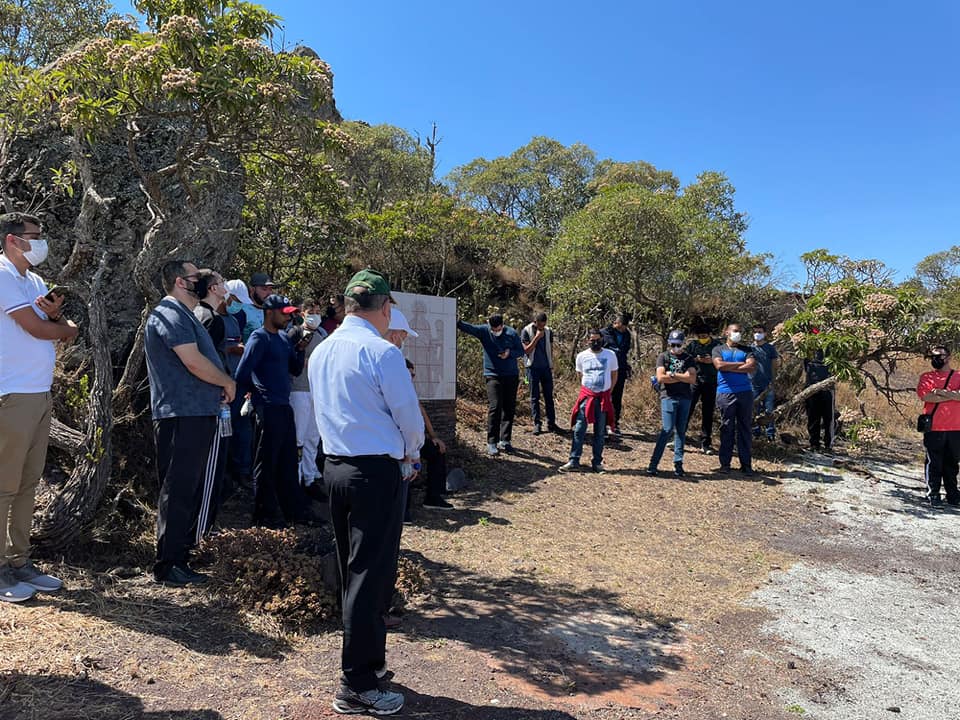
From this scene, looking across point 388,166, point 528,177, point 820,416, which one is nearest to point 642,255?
point 820,416

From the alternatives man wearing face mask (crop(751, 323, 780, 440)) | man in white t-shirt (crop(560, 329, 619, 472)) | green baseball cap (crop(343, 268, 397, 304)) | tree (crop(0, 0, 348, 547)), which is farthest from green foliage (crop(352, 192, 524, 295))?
green baseball cap (crop(343, 268, 397, 304))

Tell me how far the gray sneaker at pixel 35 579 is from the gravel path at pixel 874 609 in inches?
156

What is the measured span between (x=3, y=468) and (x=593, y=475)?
20.8ft

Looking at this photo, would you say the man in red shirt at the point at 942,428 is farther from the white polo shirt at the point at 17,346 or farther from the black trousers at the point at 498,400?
the white polo shirt at the point at 17,346

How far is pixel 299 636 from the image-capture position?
360 cm

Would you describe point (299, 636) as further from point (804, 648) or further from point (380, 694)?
point (804, 648)

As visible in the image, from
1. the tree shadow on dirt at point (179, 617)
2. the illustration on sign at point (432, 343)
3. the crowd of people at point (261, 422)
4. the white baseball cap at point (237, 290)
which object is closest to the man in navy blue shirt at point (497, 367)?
the illustration on sign at point (432, 343)

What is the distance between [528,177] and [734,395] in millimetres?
24849

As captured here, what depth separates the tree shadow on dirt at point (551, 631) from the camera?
3.47m

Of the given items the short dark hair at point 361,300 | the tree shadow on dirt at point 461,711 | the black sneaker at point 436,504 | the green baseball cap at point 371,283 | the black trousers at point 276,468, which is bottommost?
the tree shadow on dirt at point 461,711

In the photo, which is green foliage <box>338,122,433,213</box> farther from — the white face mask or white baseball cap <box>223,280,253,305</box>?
the white face mask

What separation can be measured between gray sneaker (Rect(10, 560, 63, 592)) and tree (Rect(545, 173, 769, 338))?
387 inches

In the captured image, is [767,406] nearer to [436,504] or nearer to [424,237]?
[436,504]

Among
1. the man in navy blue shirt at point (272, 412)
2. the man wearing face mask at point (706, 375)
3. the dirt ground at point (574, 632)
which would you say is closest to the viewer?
the dirt ground at point (574, 632)
